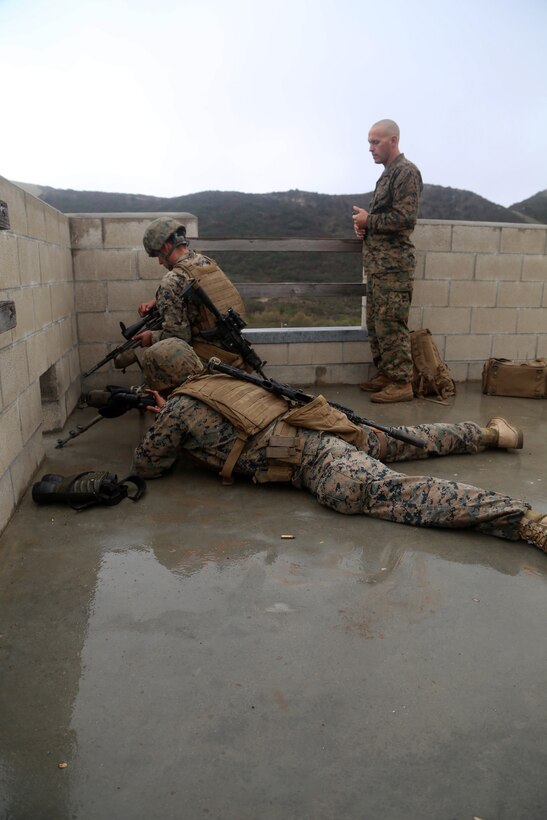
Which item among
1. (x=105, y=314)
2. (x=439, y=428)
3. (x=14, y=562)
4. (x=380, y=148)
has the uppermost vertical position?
(x=380, y=148)

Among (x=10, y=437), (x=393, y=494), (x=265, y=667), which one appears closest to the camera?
(x=265, y=667)

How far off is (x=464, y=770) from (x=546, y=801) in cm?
17

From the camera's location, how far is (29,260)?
141 inches

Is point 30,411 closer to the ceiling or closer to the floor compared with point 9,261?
closer to the floor

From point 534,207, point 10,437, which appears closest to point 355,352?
point 10,437

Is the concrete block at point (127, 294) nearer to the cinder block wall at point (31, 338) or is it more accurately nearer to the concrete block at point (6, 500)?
the cinder block wall at point (31, 338)

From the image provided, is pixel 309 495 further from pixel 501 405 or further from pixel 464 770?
pixel 501 405

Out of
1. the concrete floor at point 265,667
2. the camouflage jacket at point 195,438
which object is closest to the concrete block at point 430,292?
the concrete floor at point 265,667

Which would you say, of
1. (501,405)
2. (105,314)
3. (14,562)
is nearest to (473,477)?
(501,405)

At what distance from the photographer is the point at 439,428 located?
11.8 feet

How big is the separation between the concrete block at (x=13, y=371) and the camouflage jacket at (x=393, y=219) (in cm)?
296

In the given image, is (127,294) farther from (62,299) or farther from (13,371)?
(13,371)

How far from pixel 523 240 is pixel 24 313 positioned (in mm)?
4458

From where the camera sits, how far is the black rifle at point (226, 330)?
4.12 m
